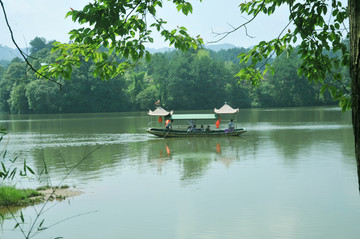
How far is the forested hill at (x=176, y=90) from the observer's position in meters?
92.8

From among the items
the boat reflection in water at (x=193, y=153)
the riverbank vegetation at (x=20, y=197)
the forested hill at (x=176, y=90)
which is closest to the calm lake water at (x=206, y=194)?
the boat reflection in water at (x=193, y=153)

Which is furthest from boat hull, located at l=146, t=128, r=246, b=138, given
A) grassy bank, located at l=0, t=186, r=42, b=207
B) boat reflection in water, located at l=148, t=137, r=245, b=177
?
grassy bank, located at l=0, t=186, r=42, b=207

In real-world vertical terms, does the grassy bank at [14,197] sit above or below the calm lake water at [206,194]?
above

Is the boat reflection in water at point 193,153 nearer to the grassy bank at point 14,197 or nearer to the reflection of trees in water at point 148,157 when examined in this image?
the reflection of trees in water at point 148,157

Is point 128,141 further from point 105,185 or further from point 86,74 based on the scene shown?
point 86,74

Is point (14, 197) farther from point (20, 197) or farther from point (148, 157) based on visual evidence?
point (148, 157)

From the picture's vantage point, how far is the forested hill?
92750 millimetres

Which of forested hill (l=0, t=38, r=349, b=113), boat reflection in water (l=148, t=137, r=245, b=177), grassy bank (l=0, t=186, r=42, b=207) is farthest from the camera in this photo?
forested hill (l=0, t=38, r=349, b=113)

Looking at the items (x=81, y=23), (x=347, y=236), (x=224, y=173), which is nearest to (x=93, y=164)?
(x=224, y=173)

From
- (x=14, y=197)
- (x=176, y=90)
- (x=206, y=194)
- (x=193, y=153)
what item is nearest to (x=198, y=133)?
(x=193, y=153)

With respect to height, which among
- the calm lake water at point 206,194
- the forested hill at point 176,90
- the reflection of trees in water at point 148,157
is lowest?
the calm lake water at point 206,194

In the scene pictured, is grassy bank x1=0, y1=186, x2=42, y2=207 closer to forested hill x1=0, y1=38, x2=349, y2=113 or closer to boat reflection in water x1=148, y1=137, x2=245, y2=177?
boat reflection in water x1=148, y1=137, x2=245, y2=177

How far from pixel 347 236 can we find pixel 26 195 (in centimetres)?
947

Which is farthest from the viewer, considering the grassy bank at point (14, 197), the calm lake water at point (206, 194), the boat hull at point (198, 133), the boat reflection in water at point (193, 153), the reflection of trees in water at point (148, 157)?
the boat hull at point (198, 133)
